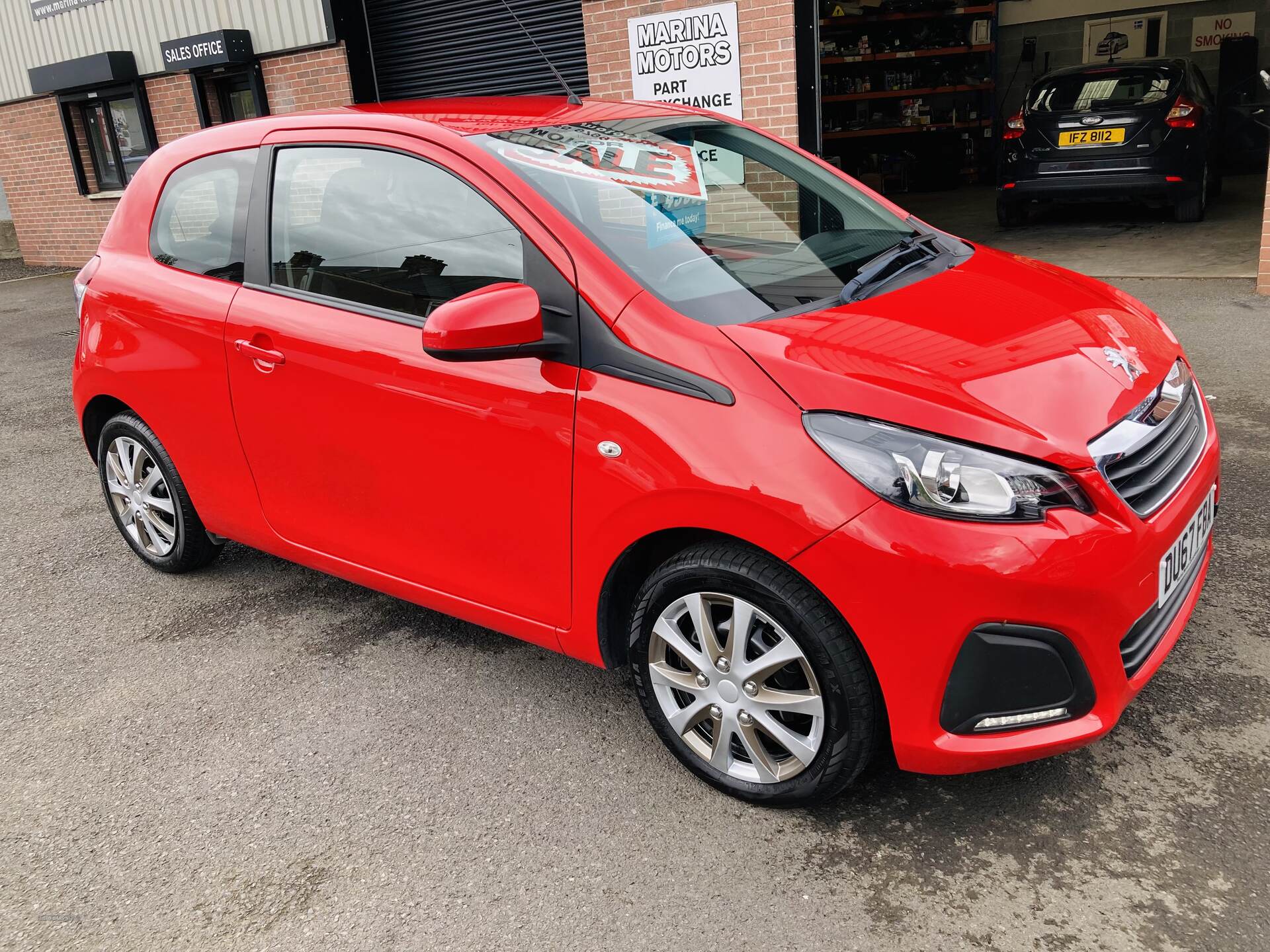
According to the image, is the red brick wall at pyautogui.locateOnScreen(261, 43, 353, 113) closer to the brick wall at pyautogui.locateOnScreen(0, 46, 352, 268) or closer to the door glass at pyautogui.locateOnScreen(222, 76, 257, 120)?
the brick wall at pyautogui.locateOnScreen(0, 46, 352, 268)

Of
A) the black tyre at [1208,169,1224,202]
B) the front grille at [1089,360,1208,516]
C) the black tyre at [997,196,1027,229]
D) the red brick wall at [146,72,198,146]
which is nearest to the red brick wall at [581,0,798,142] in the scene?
the black tyre at [997,196,1027,229]

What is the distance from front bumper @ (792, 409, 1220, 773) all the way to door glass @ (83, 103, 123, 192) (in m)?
14.5

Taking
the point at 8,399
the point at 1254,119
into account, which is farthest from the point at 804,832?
the point at 1254,119

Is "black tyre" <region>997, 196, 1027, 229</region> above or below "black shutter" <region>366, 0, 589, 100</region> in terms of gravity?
below

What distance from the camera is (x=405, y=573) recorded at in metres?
3.15

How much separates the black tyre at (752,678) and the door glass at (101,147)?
46.0 ft

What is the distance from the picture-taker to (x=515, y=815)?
268 centimetres

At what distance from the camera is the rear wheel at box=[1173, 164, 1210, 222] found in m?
10.4

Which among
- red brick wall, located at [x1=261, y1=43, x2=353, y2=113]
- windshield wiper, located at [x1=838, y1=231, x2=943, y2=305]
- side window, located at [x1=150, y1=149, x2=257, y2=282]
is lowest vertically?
windshield wiper, located at [x1=838, y1=231, x2=943, y2=305]

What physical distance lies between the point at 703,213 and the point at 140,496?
8.54 ft

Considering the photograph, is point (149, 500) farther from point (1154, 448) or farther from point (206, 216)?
point (1154, 448)

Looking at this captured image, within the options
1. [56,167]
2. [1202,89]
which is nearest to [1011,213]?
[1202,89]

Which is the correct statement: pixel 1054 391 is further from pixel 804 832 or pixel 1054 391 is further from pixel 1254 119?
pixel 1254 119

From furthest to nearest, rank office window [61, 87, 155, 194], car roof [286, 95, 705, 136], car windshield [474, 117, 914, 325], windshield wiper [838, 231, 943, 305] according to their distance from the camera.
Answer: office window [61, 87, 155, 194] → car roof [286, 95, 705, 136] → windshield wiper [838, 231, 943, 305] → car windshield [474, 117, 914, 325]
